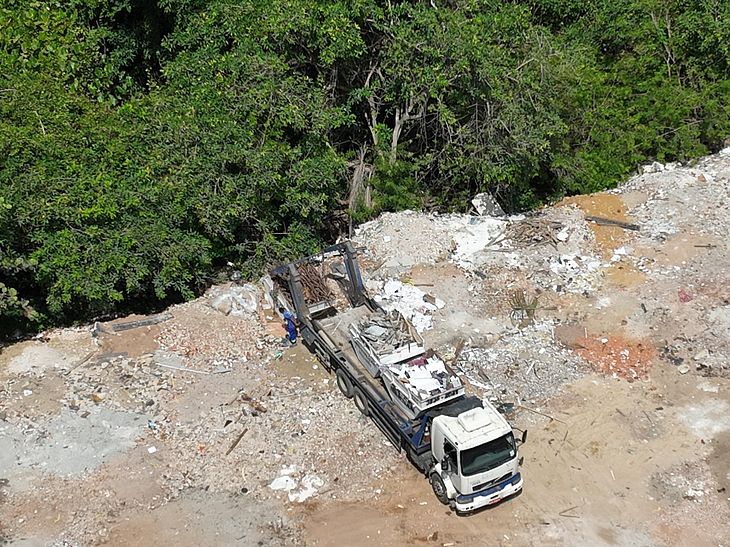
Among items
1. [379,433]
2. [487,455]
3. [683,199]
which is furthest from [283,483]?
[683,199]

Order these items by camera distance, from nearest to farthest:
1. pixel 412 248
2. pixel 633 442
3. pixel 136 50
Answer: pixel 633 442, pixel 412 248, pixel 136 50

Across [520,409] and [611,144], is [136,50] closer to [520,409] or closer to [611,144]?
[611,144]

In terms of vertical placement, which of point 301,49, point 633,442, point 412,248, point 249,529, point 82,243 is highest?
point 301,49

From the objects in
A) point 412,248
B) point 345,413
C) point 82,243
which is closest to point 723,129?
point 412,248

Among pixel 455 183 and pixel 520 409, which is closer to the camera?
pixel 520 409

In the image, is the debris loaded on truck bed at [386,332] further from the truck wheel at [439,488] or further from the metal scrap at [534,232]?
the metal scrap at [534,232]

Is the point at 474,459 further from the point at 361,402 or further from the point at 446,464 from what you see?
the point at 361,402

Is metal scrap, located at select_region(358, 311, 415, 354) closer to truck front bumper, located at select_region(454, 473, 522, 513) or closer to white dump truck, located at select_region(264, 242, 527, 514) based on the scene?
white dump truck, located at select_region(264, 242, 527, 514)
